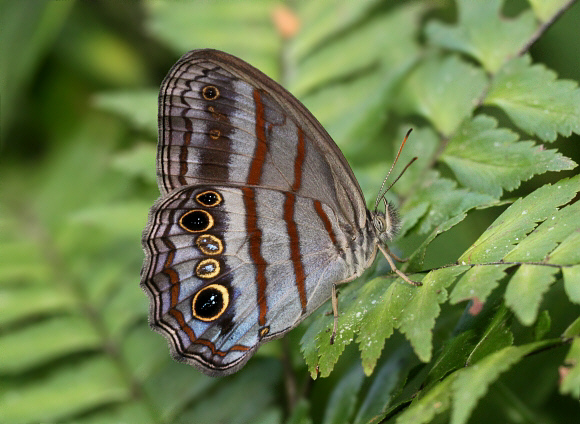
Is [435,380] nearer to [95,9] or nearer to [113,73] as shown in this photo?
[113,73]

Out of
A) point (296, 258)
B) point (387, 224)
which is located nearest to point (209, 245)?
point (296, 258)

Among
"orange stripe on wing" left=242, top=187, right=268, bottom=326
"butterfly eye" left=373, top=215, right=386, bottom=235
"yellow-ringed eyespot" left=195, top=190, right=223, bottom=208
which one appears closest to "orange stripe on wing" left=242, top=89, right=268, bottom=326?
"orange stripe on wing" left=242, top=187, right=268, bottom=326

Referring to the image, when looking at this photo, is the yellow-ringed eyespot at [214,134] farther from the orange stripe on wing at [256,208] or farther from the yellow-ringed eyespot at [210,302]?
the yellow-ringed eyespot at [210,302]

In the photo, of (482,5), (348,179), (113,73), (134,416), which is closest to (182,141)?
(348,179)

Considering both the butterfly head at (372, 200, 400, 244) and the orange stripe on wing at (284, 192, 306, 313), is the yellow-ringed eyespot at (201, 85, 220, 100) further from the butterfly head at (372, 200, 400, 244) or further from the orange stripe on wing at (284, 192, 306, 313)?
the butterfly head at (372, 200, 400, 244)

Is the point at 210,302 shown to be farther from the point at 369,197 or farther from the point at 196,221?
the point at 369,197

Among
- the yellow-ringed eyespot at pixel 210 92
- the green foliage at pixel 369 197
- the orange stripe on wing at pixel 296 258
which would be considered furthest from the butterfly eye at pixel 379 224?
the yellow-ringed eyespot at pixel 210 92
